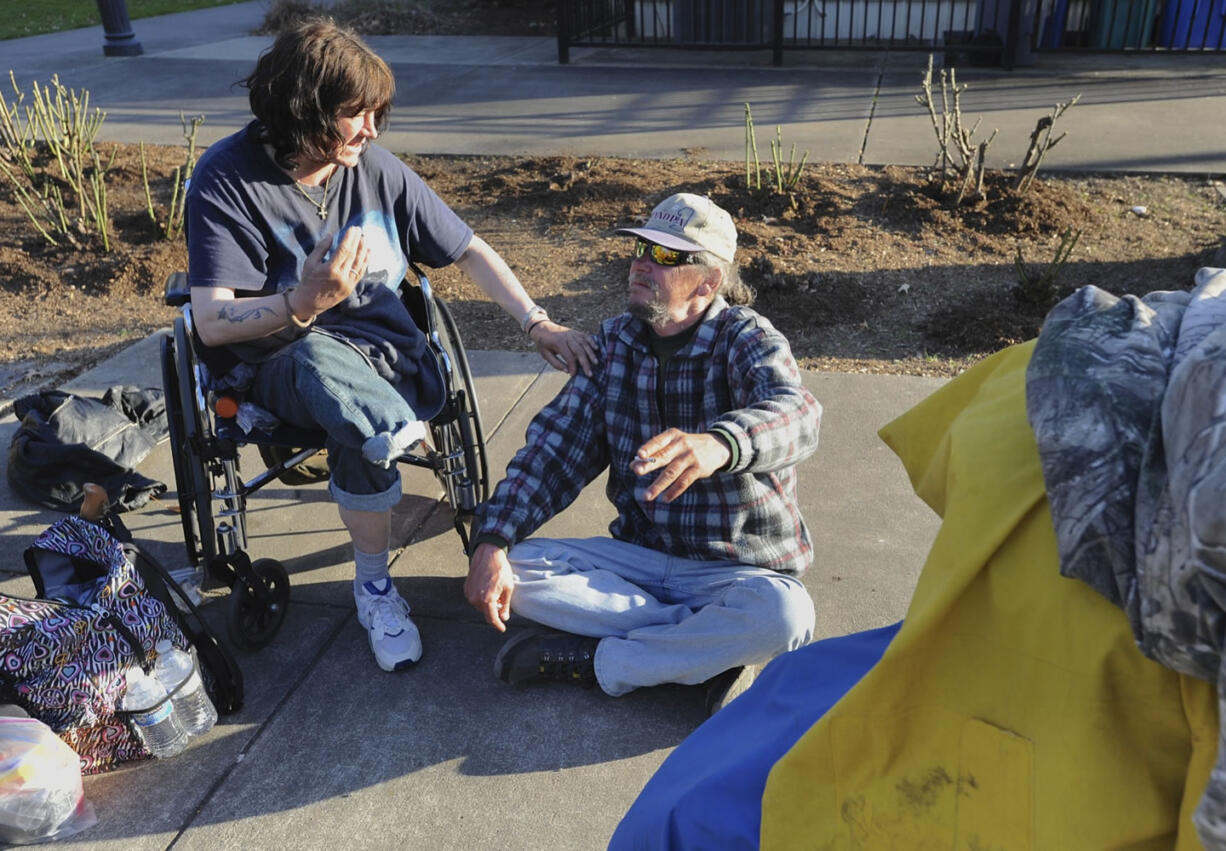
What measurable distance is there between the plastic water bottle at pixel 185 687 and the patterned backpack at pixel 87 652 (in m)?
0.02

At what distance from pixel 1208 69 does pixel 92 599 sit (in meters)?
9.90

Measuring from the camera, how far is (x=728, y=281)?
8.75 ft

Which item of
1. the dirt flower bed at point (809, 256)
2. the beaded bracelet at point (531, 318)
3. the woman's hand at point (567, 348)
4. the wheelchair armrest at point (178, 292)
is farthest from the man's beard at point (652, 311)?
the dirt flower bed at point (809, 256)

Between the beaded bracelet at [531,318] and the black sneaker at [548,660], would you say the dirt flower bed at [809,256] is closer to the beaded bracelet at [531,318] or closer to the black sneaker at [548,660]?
the beaded bracelet at [531,318]

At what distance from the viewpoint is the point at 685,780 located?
149 cm

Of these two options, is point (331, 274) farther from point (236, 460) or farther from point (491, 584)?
point (491, 584)

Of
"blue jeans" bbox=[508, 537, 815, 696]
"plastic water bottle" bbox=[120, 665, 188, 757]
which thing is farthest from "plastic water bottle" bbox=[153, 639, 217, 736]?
"blue jeans" bbox=[508, 537, 815, 696]

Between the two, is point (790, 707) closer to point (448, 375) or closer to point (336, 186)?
point (448, 375)

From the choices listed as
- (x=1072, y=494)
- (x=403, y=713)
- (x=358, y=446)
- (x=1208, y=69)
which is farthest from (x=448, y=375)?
(x=1208, y=69)

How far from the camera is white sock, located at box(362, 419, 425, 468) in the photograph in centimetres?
264

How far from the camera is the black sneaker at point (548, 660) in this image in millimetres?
2672

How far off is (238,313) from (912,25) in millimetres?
9625

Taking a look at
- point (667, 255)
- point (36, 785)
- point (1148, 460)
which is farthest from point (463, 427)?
point (1148, 460)

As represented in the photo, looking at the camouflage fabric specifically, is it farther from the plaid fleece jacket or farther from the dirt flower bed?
the dirt flower bed
